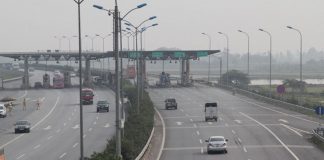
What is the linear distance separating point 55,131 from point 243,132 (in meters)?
19.8

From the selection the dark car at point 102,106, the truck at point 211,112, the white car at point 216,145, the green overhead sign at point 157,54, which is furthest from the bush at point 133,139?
the green overhead sign at point 157,54

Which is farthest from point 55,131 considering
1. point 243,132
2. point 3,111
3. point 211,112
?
point 3,111

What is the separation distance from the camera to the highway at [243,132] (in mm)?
50688

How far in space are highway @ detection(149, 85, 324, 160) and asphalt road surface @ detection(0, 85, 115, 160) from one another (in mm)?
6373

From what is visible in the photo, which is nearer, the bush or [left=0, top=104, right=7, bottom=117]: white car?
the bush

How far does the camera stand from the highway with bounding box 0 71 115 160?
186 ft

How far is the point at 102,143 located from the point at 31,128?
20.0 m

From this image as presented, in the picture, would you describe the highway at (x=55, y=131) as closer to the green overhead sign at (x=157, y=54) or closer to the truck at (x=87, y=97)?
the truck at (x=87, y=97)

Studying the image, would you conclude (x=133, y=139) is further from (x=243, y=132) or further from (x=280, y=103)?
(x=280, y=103)

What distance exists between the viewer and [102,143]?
203 ft

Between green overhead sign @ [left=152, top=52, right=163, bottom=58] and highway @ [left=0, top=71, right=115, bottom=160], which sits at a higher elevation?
green overhead sign @ [left=152, top=52, right=163, bottom=58]

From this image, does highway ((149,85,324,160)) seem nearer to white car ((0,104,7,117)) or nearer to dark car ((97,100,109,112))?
dark car ((97,100,109,112))

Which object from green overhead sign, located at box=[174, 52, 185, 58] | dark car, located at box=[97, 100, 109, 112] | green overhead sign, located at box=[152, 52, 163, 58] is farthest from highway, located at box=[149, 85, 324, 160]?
green overhead sign, located at box=[174, 52, 185, 58]

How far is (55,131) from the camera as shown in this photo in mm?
76062
